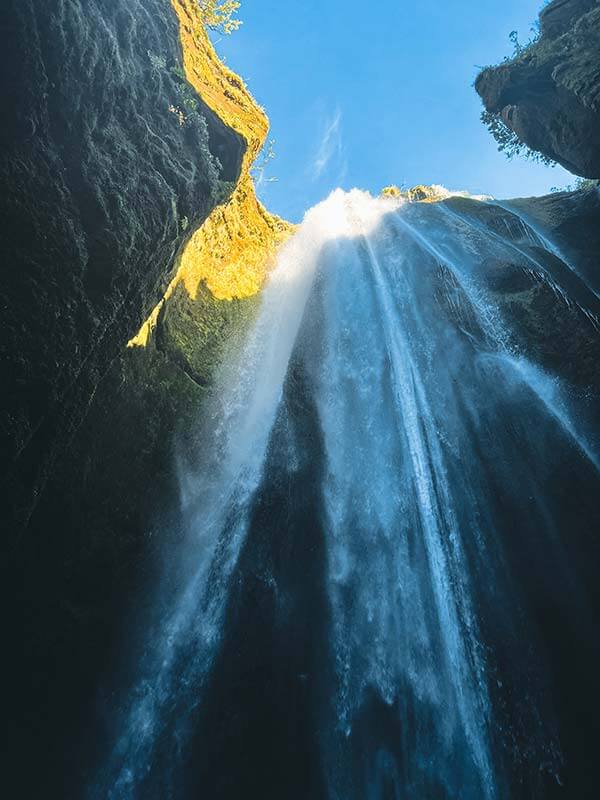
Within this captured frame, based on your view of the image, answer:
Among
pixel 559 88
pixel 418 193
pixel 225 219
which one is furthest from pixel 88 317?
pixel 418 193

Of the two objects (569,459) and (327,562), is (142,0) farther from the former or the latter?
(569,459)

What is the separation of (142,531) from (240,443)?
2.95m

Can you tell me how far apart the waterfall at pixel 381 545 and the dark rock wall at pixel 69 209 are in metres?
3.83

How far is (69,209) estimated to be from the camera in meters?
5.45

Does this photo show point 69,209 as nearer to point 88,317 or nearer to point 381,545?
point 88,317

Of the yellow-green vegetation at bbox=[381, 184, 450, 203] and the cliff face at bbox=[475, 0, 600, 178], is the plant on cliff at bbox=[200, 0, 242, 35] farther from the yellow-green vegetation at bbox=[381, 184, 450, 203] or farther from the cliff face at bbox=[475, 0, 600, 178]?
the yellow-green vegetation at bbox=[381, 184, 450, 203]

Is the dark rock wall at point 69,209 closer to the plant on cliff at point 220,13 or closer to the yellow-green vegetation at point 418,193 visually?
the plant on cliff at point 220,13

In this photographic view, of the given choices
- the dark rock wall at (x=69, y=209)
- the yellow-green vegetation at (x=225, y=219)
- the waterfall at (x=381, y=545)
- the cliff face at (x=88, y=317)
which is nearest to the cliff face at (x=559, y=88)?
the waterfall at (x=381, y=545)

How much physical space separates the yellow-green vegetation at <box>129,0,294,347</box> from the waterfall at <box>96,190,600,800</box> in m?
1.78

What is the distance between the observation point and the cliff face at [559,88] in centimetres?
1221

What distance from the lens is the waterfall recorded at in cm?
673

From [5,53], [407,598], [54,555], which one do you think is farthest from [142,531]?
[5,53]

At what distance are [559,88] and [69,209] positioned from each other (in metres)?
14.9

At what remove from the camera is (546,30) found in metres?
15.2
